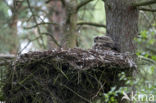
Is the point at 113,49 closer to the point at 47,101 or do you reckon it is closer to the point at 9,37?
the point at 47,101

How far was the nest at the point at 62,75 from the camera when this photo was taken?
3.52m

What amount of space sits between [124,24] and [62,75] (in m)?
1.40

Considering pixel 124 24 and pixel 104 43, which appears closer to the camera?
pixel 104 43

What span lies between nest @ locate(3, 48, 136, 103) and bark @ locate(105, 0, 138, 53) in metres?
0.50

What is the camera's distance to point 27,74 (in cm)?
368

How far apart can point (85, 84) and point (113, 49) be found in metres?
0.88

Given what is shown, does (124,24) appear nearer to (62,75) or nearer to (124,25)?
(124,25)

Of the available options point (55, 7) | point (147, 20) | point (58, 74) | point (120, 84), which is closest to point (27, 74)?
point (58, 74)

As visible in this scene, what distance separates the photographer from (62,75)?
358 cm

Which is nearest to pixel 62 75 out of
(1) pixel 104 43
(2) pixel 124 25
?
(1) pixel 104 43

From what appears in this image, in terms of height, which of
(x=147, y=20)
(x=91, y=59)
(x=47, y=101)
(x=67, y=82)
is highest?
(x=147, y=20)

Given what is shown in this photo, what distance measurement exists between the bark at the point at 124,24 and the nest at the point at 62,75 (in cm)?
50

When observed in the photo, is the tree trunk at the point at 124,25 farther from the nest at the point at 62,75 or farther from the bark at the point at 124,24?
the nest at the point at 62,75

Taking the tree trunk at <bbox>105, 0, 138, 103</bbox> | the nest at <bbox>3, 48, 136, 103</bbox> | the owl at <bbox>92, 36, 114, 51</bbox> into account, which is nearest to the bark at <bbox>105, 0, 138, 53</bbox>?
the tree trunk at <bbox>105, 0, 138, 103</bbox>
